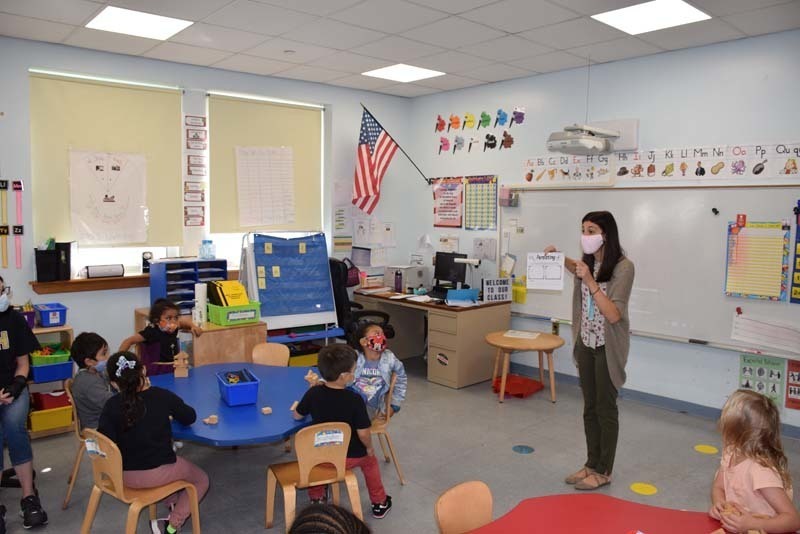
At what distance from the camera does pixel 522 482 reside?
12.5 feet


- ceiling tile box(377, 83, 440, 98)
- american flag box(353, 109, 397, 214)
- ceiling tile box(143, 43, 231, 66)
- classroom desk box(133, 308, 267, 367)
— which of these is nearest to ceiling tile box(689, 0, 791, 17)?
ceiling tile box(377, 83, 440, 98)

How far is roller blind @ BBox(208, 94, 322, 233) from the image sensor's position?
19.4ft

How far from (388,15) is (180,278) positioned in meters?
2.80

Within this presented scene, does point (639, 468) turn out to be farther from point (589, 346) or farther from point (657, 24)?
point (657, 24)

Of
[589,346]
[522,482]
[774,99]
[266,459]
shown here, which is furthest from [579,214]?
[266,459]

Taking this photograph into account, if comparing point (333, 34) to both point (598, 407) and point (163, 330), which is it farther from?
point (598, 407)

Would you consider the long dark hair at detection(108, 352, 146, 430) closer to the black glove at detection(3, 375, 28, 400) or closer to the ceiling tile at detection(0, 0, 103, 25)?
the black glove at detection(3, 375, 28, 400)

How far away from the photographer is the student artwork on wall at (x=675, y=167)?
14.8ft

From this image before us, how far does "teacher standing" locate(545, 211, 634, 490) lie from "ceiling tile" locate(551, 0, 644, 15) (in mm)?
1322

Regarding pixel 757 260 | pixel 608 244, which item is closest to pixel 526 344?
pixel 757 260

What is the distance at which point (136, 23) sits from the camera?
437 centimetres

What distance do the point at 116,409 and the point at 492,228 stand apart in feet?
14.5

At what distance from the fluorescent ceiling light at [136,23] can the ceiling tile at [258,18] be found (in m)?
0.29

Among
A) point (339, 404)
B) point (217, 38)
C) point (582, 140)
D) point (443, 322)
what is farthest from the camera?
point (443, 322)
